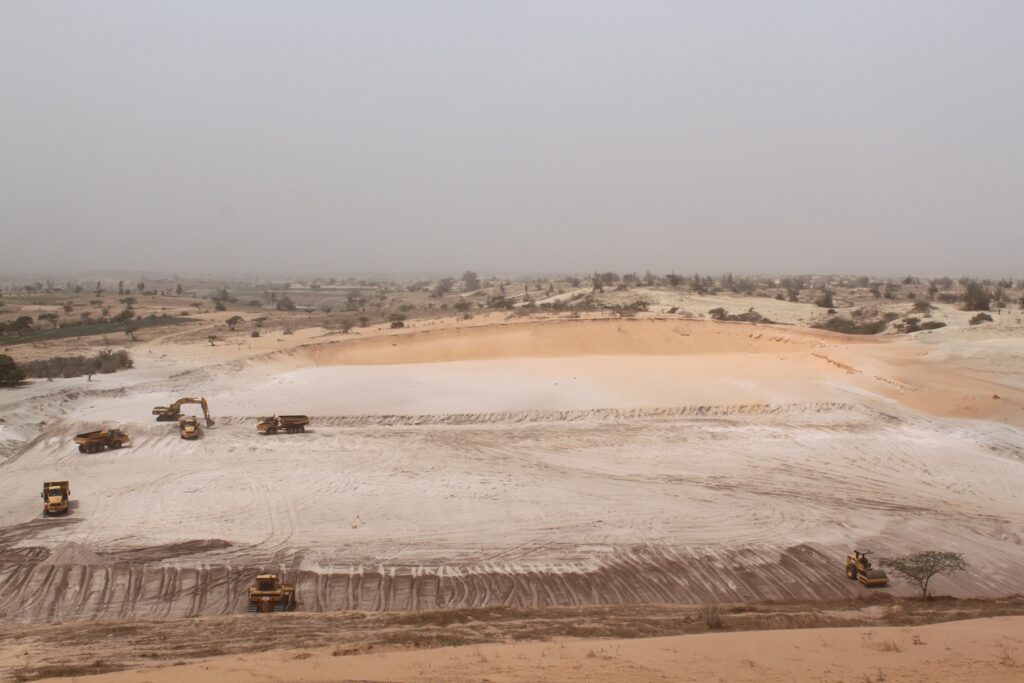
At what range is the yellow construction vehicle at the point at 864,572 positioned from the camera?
496 inches

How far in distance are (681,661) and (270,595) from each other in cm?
685

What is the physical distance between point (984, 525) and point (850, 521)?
275 centimetres

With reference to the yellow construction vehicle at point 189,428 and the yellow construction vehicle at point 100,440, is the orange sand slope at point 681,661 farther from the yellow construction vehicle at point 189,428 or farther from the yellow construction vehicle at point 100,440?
the yellow construction vehicle at point 100,440

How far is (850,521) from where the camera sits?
51.1 feet

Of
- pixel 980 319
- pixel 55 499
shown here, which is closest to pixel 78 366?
pixel 55 499

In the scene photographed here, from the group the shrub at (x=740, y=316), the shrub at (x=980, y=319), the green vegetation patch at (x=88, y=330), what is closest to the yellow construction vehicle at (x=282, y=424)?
the green vegetation patch at (x=88, y=330)

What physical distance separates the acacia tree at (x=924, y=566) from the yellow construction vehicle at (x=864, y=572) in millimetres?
227

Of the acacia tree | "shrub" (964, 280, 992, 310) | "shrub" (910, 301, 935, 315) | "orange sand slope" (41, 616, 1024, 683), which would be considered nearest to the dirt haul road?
the acacia tree

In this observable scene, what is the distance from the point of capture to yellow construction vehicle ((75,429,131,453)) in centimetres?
1988

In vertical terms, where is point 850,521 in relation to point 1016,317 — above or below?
below

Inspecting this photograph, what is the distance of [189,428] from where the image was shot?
21.3 meters

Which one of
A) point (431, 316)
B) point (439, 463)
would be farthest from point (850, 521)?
point (431, 316)

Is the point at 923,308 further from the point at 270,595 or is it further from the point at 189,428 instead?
the point at 270,595

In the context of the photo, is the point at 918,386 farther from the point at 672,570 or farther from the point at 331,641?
the point at 331,641
